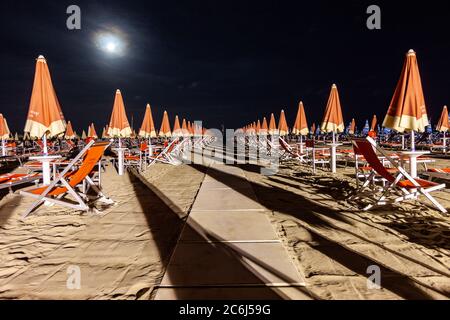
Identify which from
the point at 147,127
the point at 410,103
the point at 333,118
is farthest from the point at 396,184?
the point at 147,127

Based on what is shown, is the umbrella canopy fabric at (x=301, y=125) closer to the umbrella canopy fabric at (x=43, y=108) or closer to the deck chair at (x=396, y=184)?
the deck chair at (x=396, y=184)

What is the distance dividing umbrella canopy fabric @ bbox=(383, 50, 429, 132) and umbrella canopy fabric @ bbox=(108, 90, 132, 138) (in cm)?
705

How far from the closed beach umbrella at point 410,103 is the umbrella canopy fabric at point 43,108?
5434 millimetres

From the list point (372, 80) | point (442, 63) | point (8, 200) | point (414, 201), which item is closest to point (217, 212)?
point (414, 201)

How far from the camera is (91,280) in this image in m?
2.23

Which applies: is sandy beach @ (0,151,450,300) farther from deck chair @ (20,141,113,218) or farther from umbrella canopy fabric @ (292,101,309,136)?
umbrella canopy fabric @ (292,101,309,136)

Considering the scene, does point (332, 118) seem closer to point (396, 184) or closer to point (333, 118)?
point (333, 118)

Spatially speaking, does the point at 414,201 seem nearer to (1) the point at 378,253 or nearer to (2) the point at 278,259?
(1) the point at 378,253

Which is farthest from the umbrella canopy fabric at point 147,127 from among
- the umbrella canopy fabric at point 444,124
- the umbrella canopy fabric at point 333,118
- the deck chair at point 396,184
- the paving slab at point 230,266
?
the umbrella canopy fabric at point 444,124

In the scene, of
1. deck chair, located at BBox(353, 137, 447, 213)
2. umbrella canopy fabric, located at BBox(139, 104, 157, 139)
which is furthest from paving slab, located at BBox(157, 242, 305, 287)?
umbrella canopy fabric, located at BBox(139, 104, 157, 139)

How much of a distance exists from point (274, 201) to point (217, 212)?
1164 mm

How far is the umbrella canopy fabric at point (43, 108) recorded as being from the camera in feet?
14.7

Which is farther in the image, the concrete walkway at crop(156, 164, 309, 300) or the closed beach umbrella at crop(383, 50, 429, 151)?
the closed beach umbrella at crop(383, 50, 429, 151)

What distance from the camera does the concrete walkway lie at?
2008mm
